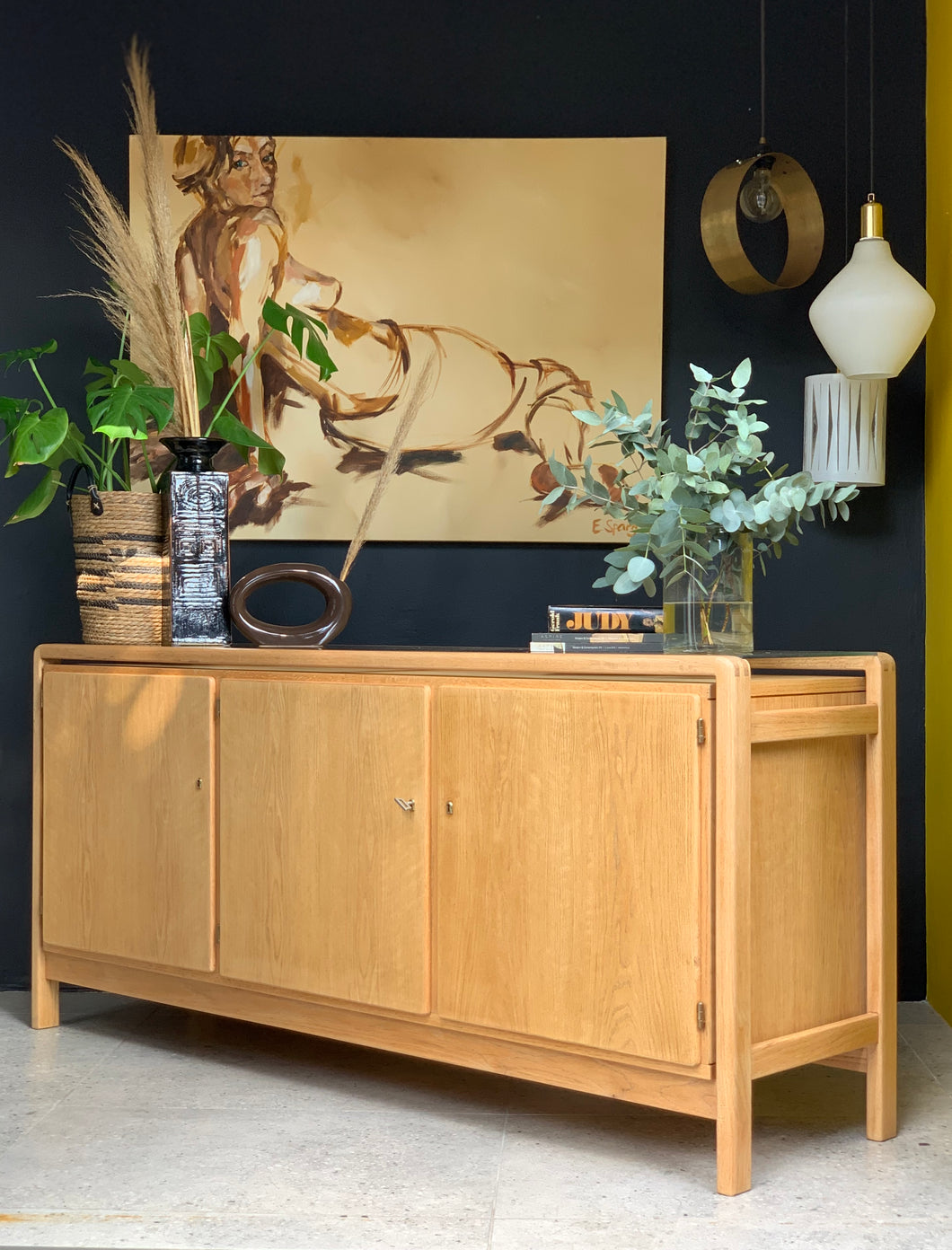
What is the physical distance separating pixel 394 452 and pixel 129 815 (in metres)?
0.96

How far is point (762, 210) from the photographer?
9.68 ft

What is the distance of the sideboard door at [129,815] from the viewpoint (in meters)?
2.65

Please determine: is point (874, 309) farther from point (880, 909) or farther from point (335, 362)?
point (335, 362)

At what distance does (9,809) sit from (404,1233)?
6.02 ft

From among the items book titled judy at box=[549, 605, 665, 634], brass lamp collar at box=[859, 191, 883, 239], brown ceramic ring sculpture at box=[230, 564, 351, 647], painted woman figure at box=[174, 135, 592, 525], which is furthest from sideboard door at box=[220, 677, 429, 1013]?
brass lamp collar at box=[859, 191, 883, 239]

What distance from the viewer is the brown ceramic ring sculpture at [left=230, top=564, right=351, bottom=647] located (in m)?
2.71

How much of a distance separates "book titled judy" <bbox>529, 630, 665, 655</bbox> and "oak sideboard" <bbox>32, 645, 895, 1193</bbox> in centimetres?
10

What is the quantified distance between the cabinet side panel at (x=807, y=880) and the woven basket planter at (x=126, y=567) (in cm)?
138

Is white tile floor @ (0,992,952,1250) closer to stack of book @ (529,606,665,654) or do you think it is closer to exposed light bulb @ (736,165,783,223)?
stack of book @ (529,606,665,654)

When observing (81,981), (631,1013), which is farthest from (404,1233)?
(81,981)

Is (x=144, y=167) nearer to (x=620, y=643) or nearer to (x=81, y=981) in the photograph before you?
(x=620, y=643)

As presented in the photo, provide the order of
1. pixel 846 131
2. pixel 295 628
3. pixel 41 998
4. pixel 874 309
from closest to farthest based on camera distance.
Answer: pixel 874 309
pixel 295 628
pixel 41 998
pixel 846 131
